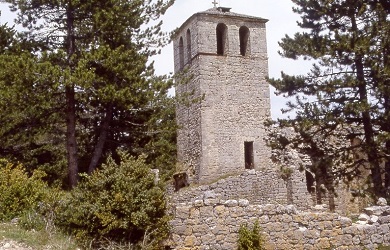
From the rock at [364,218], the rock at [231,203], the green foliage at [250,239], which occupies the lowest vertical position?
the green foliage at [250,239]

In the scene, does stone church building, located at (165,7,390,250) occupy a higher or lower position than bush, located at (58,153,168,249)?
higher

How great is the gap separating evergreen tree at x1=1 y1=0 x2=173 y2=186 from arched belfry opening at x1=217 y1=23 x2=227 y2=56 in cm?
705

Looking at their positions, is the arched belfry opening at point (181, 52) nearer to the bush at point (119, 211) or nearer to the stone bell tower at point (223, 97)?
the stone bell tower at point (223, 97)

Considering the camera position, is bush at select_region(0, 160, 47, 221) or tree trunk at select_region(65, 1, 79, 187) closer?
bush at select_region(0, 160, 47, 221)

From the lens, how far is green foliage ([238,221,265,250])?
10.4 m

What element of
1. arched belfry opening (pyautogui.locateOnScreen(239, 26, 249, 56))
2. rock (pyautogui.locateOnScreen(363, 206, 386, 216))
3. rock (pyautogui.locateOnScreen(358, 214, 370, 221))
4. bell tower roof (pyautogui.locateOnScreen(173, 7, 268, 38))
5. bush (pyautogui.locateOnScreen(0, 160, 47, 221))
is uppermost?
bell tower roof (pyautogui.locateOnScreen(173, 7, 268, 38))

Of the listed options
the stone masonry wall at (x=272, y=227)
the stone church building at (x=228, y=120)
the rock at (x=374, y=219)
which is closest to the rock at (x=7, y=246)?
the stone masonry wall at (x=272, y=227)

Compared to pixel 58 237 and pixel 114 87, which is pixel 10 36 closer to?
pixel 114 87

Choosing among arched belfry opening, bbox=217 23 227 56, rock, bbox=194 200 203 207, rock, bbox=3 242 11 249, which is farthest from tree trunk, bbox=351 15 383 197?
rock, bbox=3 242 11 249

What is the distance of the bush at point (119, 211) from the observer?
995cm

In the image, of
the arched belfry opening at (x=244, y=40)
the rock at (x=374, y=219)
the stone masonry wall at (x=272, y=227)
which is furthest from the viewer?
the arched belfry opening at (x=244, y=40)

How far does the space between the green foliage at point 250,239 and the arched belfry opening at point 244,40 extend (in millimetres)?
14911

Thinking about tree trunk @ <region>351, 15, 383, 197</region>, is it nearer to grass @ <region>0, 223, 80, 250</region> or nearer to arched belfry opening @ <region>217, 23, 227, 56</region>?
grass @ <region>0, 223, 80, 250</region>

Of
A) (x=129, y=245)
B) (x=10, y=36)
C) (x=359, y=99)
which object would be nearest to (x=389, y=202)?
(x=359, y=99)
